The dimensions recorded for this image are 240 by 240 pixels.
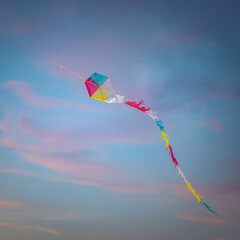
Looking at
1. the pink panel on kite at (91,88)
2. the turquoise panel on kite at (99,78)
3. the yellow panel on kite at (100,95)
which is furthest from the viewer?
the yellow panel on kite at (100,95)

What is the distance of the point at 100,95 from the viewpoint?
24.0 metres

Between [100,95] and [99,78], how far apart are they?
55.0 inches

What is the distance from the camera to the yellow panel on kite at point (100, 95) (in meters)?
23.8

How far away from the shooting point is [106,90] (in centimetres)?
2394

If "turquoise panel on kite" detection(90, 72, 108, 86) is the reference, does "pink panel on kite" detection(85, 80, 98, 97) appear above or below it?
below

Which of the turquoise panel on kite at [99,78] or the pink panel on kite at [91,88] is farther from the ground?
the turquoise panel on kite at [99,78]

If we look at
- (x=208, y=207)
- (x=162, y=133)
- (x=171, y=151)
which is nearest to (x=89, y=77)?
(x=162, y=133)

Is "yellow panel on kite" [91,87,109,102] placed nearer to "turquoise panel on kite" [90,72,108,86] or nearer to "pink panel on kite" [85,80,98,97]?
"pink panel on kite" [85,80,98,97]

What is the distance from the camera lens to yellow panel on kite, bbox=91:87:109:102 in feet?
77.9

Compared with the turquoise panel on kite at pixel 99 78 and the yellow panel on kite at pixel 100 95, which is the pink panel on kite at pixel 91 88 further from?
the turquoise panel on kite at pixel 99 78

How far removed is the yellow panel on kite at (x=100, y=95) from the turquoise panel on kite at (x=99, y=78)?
0.58m

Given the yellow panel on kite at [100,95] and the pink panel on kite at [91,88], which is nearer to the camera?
the pink panel on kite at [91,88]

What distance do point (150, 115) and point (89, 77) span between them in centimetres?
582

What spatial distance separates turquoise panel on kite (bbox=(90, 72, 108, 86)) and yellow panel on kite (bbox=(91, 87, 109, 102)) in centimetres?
58
